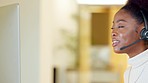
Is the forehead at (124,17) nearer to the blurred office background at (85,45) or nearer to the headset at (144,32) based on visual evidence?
the headset at (144,32)

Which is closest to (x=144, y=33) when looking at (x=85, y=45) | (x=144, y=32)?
(x=144, y=32)

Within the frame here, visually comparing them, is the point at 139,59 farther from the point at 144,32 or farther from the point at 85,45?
the point at 85,45

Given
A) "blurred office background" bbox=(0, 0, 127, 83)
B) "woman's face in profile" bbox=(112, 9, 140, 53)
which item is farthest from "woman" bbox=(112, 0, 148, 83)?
"blurred office background" bbox=(0, 0, 127, 83)

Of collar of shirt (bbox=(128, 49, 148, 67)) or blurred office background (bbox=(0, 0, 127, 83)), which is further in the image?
blurred office background (bbox=(0, 0, 127, 83))

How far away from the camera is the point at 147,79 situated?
3.00ft

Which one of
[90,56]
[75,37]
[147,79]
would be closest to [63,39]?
[75,37]

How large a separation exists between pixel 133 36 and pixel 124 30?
0.03m

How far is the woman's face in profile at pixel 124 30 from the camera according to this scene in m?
0.96

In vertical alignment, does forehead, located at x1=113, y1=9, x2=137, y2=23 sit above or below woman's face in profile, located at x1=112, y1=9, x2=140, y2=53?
above

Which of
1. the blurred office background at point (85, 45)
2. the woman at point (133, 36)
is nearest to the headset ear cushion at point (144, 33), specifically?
the woman at point (133, 36)

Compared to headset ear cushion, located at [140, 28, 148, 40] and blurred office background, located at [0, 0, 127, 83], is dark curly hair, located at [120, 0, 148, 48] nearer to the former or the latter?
headset ear cushion, located at [140, 28, 148, 40]

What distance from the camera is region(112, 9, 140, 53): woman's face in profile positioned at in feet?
3.15

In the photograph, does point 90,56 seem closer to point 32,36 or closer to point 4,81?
point 32,36

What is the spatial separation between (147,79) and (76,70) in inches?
131
